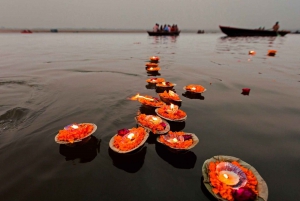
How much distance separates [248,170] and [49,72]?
12.6m

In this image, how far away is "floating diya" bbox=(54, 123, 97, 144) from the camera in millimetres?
3891

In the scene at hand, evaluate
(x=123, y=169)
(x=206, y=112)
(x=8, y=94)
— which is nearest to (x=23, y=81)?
(x=8, y=94)

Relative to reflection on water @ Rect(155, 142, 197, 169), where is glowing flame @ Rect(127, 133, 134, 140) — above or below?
above

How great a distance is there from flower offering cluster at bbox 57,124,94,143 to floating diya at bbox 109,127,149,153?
0.77 meters

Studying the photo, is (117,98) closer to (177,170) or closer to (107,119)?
(107,119)

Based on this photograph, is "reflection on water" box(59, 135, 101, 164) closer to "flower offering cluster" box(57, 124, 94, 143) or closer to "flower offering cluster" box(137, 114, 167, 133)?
"flower offering cluster" box(57, 124, 94, 143)

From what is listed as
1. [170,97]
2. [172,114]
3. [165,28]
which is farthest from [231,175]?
[165,28]

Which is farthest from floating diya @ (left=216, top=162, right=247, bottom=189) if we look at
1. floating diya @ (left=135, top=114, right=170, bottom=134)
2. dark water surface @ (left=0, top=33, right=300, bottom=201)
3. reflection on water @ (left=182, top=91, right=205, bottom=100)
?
reflection on water @ (left=182, top=91, right=205, bottom=100)

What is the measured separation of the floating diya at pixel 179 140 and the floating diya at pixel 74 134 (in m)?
1.85

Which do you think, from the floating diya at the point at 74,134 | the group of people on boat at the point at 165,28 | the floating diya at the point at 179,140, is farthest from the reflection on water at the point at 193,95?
the group of people on boat at the point at 165,28

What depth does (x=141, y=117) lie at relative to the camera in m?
4.99

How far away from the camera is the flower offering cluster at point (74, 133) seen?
3947 millimetres

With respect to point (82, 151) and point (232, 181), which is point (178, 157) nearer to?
point (232, 181)

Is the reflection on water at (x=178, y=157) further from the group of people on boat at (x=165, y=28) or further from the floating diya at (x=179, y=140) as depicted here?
the group of people on boat at (x=165, y=28)
